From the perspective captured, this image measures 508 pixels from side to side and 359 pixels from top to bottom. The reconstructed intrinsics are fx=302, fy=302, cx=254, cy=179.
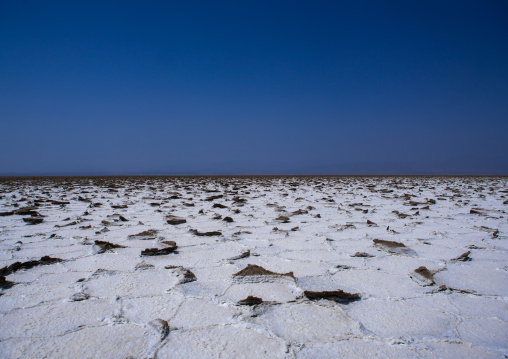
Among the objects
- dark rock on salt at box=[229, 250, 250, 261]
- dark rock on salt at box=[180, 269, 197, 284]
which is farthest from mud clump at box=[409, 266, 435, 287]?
dark rock on salt at box=[180, 269, 197, 284]

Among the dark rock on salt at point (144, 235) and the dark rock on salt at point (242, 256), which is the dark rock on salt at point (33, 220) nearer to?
the dark rock on salt at point (144, 235)

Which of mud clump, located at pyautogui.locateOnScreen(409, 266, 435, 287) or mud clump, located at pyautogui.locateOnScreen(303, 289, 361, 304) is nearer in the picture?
mud clump, located at pyautogui.locateOnScreen(303, 289, 361, 304)

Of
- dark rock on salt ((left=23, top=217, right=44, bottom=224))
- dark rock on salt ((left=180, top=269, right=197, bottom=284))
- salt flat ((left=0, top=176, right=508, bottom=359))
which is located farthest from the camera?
dark rock on salt ((left=23, top=217, right=44, bottom=224))

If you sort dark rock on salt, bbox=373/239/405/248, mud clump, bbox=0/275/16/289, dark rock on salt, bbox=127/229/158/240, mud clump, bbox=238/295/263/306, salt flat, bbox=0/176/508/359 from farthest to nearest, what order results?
dark rock on salt, bbox=127/229/158/240, dark rock on salt, bbox=373/239/405/248, mud clump, bbox=0/275/16/289, mud clump, bbox=238/295/263/306, salt flat, bbox=0/176/508/359

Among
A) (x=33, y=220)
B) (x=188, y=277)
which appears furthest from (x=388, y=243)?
(x=33, y=220)

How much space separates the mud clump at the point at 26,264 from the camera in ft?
5.04

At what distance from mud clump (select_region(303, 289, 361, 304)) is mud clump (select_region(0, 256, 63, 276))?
146 cm

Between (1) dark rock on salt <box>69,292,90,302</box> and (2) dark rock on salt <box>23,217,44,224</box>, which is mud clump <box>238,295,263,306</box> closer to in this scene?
(1) dark rock on salt <box>69,292,90,302</box>

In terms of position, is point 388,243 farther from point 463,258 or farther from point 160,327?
point 160,327

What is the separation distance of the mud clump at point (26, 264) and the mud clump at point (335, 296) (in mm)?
1458

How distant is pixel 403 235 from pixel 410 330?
5.16ft

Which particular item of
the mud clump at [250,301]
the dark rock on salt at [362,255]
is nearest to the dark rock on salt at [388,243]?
the dark rock on salt at [362,255]

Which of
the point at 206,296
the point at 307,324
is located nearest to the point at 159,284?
the point at 206,296

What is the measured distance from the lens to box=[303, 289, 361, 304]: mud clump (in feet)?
4.16
